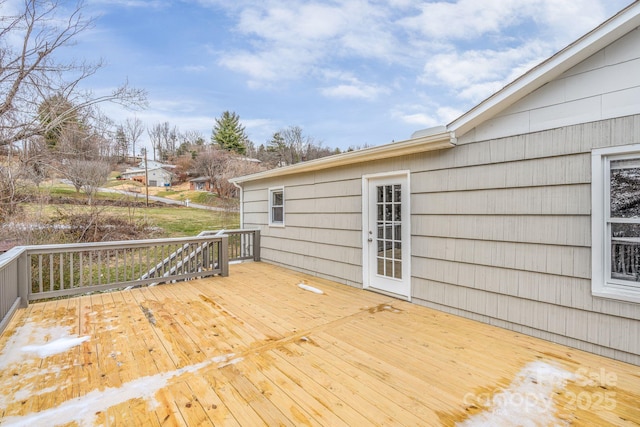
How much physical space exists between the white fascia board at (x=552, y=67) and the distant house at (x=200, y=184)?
2656 cm

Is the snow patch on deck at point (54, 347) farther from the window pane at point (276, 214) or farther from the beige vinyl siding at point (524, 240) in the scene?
the window pane at point (276, 214)

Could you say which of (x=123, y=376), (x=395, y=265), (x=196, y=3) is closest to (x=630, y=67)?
(x=395, y=265)

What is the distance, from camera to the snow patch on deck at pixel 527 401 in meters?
1.71

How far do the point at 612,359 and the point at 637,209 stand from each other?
1.25 meters

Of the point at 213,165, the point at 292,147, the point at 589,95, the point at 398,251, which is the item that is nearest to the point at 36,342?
the point at 398,251

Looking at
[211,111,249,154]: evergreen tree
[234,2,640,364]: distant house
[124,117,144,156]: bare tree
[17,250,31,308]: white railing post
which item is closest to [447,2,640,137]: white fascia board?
[234,2,640,364]: distant house

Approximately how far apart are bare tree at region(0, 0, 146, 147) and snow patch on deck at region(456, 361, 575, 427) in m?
8.30

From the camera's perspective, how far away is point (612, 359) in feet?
8.07

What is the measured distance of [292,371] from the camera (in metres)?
2.29

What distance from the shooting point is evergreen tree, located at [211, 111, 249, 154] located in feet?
94.0

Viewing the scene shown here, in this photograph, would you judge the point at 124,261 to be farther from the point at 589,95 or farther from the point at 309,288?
the point at 589,95

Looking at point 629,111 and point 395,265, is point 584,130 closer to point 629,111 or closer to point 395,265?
point 629,111

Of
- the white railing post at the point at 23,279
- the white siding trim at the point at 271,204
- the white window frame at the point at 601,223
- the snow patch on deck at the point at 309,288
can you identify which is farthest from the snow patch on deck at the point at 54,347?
the white window frame at the point at 601,223

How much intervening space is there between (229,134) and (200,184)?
19.3 ft
